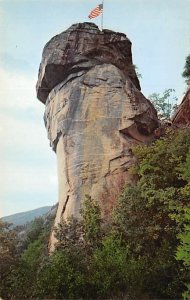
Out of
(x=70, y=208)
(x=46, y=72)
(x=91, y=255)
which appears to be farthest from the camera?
(x=46, y=72)

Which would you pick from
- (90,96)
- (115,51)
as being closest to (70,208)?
(90,96)

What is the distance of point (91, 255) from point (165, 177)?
4022 mm

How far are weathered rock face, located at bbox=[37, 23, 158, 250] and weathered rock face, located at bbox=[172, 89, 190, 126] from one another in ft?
7.05

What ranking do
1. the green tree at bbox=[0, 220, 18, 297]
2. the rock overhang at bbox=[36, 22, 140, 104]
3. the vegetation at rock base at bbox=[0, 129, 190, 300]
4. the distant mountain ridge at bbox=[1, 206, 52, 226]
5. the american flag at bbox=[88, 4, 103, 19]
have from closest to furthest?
the vegetation at rock base at bbox=[0, 129, 190, 300], the green tree at bbox=[0, 220, 18, 297], the rock overhang at bbox=[36, 22, 140, 104], the american flag at bbox=[88, 4, 103, 19], the distant mountain ridge at bbox=[1, 206, 52, 226]

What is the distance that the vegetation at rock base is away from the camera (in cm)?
1203

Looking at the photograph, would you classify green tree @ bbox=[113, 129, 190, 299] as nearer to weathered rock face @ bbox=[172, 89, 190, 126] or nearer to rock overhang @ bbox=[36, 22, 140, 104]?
weathered rock face @ bbox=[172, 89, 190, 126]

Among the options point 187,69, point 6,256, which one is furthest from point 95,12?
point 6,256

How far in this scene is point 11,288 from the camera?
42.0 feet

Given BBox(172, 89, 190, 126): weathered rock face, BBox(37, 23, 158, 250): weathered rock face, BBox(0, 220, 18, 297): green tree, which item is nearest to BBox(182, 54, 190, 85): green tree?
BBox(172, 89, 190, 126): weathered rock face

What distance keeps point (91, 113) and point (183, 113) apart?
18.8 ft

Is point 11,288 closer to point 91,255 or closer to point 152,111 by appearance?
point 91,255

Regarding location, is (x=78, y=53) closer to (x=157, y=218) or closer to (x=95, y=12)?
(x=95, y=12)

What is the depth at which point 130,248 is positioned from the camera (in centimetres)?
1371

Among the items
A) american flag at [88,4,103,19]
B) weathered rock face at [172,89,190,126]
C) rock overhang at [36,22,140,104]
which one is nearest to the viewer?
rock overhang at [36,22,140,104]
